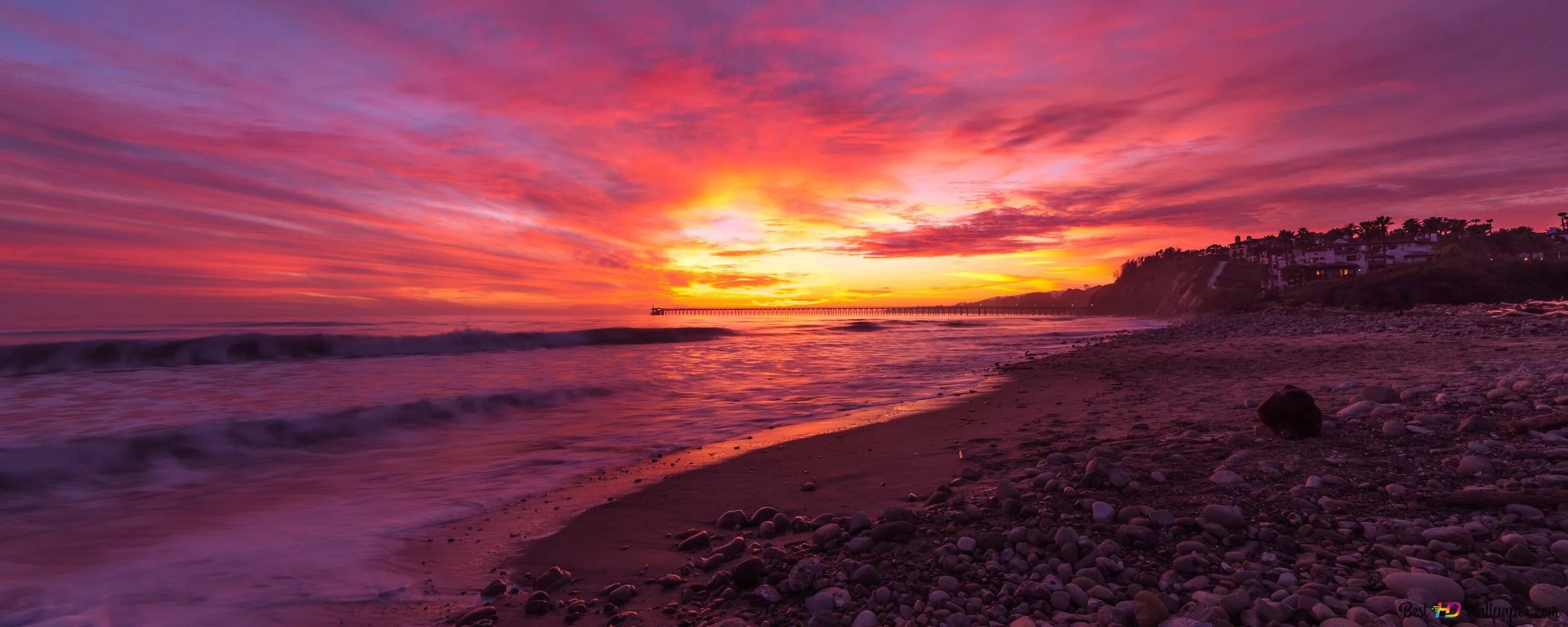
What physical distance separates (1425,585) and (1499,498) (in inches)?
63.2

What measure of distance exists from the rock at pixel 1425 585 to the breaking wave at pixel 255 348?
110ft

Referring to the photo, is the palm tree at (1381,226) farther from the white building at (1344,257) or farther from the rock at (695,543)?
the rock at (695,543)

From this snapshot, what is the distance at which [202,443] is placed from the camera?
9.55m

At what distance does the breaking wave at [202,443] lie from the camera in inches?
315

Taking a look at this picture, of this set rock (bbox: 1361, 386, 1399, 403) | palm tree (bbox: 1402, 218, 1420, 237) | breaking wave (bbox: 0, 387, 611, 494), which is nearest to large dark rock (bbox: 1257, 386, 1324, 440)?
rock (bbox: 1361, 386, 1399, 403)

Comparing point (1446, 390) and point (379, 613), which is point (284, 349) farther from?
point (1446, 390)

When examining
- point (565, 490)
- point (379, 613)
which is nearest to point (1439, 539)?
point (379, 613)

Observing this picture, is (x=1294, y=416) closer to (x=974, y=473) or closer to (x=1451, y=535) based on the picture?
(x=1451, y=535)

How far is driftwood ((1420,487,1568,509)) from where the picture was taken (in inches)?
135

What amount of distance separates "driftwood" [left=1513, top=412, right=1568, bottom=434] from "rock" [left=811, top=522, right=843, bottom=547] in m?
5.65

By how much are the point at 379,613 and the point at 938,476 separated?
15.0ft

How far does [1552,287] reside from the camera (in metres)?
42.8

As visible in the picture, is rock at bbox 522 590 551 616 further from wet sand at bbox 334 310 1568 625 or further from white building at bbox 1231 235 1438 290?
white building at bbox 1231 235 1438 290

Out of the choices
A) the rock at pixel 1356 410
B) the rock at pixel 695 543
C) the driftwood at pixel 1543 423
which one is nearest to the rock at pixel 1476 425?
the driftwood at pixel 1543 423
